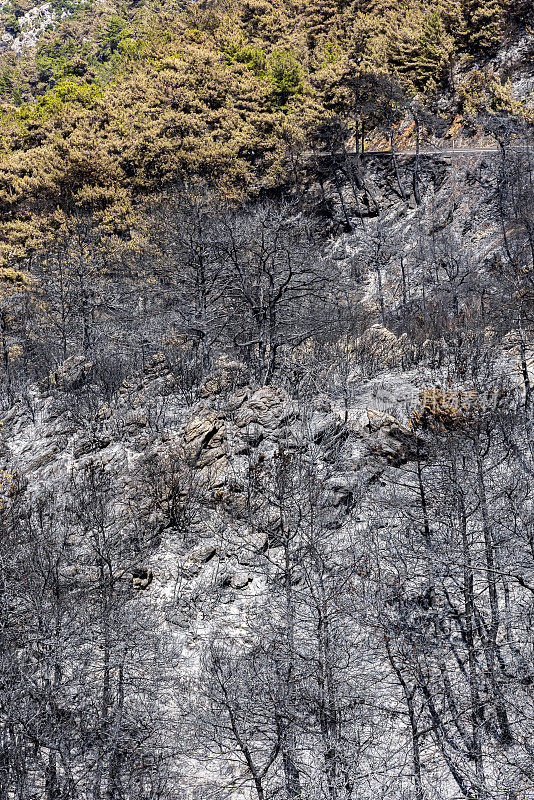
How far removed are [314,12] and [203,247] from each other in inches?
1542

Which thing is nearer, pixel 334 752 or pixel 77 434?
pixel 334 752

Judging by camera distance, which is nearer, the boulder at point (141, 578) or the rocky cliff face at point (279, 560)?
the rocky cliff face at point (279, 560)

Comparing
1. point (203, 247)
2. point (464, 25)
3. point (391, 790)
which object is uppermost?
point (464, 25)

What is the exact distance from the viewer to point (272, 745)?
12.6 m

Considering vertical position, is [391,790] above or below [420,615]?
below

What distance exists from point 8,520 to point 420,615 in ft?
35.6

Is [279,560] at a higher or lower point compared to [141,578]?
higher

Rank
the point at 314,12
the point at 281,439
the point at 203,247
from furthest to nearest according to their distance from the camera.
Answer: the point at 314,12 < the point at 203,247 < the point at 281,439

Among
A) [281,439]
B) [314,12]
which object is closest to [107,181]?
[314,12]

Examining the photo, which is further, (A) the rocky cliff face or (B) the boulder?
(B) the boulder

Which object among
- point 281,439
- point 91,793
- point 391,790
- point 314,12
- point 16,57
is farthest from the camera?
point 16,57

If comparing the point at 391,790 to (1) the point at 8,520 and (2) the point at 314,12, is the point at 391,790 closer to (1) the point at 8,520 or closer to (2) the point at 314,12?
(1) the point at 8,520

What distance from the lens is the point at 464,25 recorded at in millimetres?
41625

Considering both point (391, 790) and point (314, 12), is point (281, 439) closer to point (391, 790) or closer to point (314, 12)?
point (391, 790)
